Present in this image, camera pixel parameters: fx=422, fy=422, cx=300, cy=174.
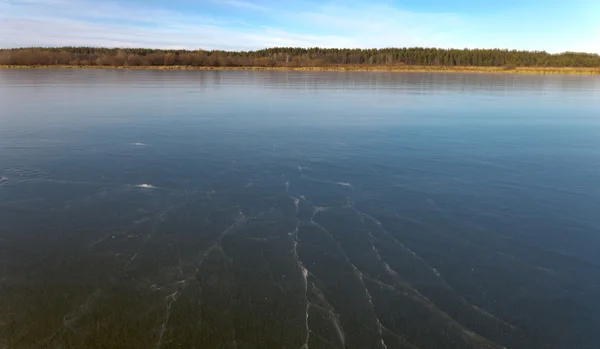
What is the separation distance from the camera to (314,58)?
499ft

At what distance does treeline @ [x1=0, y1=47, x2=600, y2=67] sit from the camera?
383 feet

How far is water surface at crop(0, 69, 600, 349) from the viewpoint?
6289 millimetres

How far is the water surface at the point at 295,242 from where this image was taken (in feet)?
20.6

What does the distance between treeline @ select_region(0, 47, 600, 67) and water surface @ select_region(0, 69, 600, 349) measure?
11206 centimetres

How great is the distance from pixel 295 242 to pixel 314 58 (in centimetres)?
14973

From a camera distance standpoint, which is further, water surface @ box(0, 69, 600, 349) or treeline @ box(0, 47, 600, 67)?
treeline @ box(0, 47, 600, 67)

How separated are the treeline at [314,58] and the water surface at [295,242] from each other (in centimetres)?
11206

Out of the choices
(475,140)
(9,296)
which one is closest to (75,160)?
(9,296)

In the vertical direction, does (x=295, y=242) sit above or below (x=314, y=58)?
below

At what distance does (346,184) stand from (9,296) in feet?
27.8

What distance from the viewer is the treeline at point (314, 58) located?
383 feet

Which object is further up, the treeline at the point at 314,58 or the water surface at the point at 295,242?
the treeline at the point at 314,58

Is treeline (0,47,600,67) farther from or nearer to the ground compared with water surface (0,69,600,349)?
farther from the ground

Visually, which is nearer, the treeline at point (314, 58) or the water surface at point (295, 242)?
the water surface at point (295, 242)
